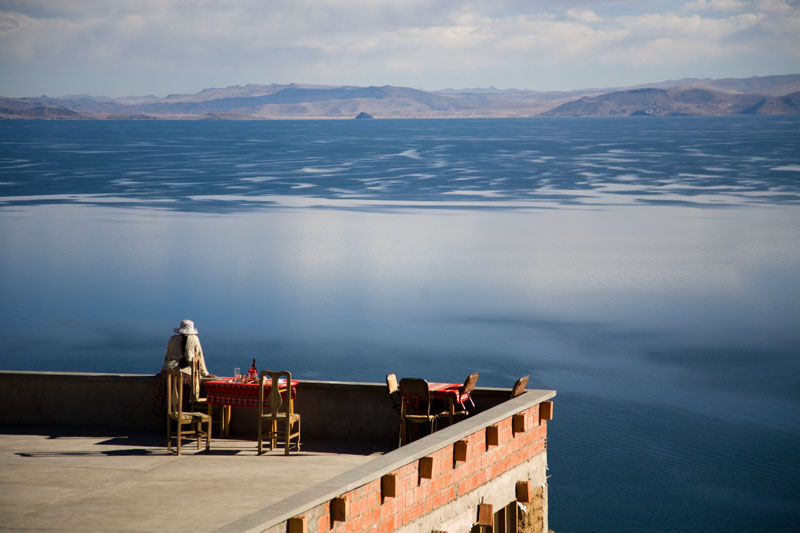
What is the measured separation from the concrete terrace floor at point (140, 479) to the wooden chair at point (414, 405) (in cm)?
47

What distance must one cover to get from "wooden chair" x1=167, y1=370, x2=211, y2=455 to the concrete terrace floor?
168mm

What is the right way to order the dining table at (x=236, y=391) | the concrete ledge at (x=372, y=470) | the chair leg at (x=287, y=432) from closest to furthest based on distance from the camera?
the concrete ledge at (x=372, y=470) < the chair leg at (x=287, y=432) < the dining table at (x=236, y=391)

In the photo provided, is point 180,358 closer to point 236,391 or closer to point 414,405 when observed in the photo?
point 236,391

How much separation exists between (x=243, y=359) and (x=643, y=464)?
1352 cm

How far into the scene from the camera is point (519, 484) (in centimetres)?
1170

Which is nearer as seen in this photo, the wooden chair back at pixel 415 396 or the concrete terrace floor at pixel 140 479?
the concrete terrace floor at pixel 140 479

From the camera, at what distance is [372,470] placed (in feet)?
28.0

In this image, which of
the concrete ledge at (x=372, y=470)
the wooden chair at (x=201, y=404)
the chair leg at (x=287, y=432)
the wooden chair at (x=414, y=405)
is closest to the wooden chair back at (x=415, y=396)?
the wooden chair at (x=414, y=405)

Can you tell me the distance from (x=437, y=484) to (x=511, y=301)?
3046cm

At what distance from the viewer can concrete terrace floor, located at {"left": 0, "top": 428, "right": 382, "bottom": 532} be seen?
8.57 m

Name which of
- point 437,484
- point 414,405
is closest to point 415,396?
point 414,405

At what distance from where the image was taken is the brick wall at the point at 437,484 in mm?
8148

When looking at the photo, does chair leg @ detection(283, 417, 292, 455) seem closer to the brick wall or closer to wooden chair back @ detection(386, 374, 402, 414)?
wooden chair back @ detection(386, 374, 402, 414)

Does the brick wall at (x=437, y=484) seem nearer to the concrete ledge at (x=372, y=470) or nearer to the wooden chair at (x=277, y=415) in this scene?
the concrete ledge at (x=372, y=470)
